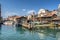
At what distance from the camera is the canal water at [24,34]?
346cm

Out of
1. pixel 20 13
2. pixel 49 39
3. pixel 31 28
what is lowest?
pixel 49 39

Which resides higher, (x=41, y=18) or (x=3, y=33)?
(x=41, y=18)

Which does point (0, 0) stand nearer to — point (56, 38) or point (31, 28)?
point (31, 28)

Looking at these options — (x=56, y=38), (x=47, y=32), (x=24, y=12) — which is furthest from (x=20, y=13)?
(x=56, y=38)

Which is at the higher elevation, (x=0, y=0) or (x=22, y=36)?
(x=0, y=0)

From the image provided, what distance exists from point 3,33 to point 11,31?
0.17m

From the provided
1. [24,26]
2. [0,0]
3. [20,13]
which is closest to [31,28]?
[24,26]

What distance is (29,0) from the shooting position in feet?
11.7

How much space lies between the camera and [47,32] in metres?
3.60

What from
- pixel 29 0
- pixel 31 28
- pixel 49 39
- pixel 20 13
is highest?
pixel 29 0

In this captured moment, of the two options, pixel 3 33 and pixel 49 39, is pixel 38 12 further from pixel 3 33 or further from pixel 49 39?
pixel 3 33

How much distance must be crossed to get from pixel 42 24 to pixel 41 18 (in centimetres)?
13

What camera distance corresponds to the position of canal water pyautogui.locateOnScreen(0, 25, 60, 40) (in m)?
3.46

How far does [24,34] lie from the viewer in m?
3.59
